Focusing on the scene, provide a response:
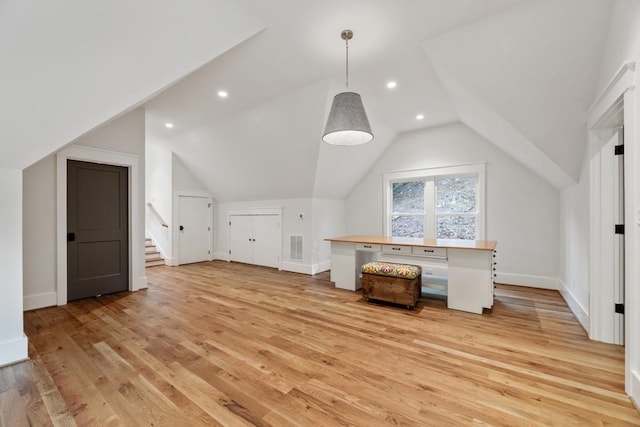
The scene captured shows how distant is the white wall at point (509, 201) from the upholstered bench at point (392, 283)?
2130 mm

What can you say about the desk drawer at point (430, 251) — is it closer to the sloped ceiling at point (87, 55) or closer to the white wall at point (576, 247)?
the white wall at point (576, 247)

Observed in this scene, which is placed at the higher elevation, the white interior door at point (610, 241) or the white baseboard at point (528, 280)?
the white interior door at point (610, 241)

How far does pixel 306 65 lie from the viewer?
323 centimetres

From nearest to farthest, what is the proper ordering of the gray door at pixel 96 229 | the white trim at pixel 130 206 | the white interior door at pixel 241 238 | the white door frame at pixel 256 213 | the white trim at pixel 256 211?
the white trim at pixel 130 206 < the gray door at pixel 96 229 < the white door frame at pixel 256 213 < the white trim at pixel 256 211 < the white interior door at pixel 241 238

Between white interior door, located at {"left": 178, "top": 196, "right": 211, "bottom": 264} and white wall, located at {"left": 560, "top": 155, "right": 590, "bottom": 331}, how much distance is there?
23.5ft

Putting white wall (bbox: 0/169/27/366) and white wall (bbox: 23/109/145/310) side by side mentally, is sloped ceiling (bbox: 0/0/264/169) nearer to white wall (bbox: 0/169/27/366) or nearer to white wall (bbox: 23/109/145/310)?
white wall (bbox: 0/169/27/366)

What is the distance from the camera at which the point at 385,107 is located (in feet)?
14.5

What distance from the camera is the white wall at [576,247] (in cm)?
300

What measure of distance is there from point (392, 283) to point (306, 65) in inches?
116

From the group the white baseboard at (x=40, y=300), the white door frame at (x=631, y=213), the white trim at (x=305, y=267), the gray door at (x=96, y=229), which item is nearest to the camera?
the white door frame at (x=631, y=213)

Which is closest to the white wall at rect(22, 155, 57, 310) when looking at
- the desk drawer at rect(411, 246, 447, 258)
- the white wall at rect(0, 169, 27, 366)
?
the white wall at rect(0, 169, 27, 366)

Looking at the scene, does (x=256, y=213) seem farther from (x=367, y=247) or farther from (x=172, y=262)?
(x=367, y=247)

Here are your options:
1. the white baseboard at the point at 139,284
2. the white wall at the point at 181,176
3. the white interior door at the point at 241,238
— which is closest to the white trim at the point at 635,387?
the white baseboard at the point at 139,284

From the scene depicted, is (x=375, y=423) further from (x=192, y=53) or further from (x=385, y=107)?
(x=385, y=107)
